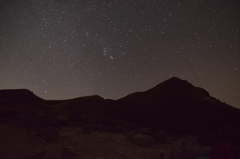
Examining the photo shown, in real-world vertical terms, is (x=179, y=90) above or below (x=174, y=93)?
above

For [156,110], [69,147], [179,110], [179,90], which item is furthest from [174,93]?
[69,147]

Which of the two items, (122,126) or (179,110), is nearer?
(122,126)

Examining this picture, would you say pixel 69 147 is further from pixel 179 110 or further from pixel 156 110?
pixel 179 110

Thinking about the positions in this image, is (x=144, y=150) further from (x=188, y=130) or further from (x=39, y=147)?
(x=188, y=130)

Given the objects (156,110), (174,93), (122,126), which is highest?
(174,93)

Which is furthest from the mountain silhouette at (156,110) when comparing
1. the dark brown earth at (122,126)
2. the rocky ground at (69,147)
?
the rocky ground at (69,147)

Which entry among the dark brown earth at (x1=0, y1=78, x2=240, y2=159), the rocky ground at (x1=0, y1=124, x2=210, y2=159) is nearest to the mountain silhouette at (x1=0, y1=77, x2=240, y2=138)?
the dark brown earth at (x1=0, y1=78, x2=240, y2=159)

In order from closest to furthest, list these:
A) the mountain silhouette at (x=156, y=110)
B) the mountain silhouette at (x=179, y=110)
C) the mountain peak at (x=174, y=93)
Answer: the mountain silhouette at (x=156, y=110)
the mountain silhouette at (x=179, y=110)
the mountain peak at (x=174, y=93)

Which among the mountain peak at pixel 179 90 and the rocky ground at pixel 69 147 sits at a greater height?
the mountain peak at pixel 179 90

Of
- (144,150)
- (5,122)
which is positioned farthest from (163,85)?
(5,122)

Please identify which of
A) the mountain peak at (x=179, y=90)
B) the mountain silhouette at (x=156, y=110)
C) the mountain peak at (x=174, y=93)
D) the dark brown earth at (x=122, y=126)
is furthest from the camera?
the mountain peak at (x=179, y=90)

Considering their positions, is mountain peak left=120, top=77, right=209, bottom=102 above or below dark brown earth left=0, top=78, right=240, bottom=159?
above

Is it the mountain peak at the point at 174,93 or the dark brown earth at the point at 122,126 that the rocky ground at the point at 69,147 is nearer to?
the dark brown earth at the point at 122,126

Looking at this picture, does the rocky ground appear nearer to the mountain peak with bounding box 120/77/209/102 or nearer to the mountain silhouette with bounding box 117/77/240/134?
the mountain silhouette with bounding box 117/77/240/134
